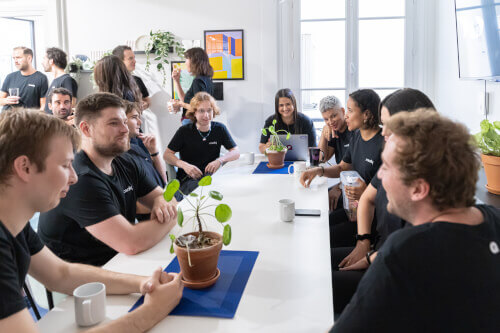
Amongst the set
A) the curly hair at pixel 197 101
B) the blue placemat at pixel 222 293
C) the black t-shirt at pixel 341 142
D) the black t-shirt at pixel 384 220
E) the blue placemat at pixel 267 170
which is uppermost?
the curly hair at pixel 197 101

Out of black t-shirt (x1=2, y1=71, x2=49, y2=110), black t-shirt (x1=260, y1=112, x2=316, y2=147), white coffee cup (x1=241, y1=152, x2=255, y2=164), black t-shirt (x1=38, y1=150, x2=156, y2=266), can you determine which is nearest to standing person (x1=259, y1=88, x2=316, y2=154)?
black t-shirt (x1=260, y1=112, x2=316, y2=147)

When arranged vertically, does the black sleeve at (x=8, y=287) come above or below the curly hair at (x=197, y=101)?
below

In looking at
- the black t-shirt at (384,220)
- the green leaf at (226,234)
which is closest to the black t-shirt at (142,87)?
the black t-shirt at (384,220)

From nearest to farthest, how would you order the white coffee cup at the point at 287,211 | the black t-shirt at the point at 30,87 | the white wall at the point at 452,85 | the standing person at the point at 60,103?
the white coffee cup at the point at 287,211 < the white wall at the point at 452,85 < the standing person at the point at 60,103 < the black t-shirt at the point at 30,87

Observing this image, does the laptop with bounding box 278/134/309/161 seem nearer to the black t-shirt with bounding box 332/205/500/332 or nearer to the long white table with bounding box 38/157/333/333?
the long white table with bounding box 38/157/333/333

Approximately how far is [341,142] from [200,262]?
2527 millimetres

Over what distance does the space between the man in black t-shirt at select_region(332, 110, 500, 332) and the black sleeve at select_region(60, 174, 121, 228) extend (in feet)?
3.68

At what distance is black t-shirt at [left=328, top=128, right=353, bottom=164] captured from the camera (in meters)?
3.57

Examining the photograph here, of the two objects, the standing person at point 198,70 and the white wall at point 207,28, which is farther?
the white wall at point 207,28

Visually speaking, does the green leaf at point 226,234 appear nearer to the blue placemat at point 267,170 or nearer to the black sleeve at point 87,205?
the black sleeve at point 87,205

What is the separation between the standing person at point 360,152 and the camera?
2.57 metres

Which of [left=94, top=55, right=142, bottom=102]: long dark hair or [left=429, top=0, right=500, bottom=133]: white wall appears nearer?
[left=429, top=0, right=500, bottom=133]: white wall

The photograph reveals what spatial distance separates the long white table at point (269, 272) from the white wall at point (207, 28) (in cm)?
290

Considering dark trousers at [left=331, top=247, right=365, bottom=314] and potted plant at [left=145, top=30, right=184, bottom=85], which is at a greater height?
potted plant at [left=145, top=30, right=184, bottom=85]
